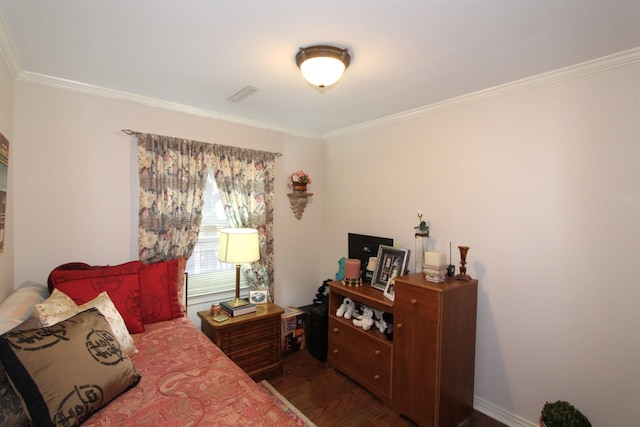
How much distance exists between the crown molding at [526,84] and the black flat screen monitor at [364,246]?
1.24m

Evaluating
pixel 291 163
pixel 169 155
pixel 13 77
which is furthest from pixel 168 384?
pixel 291 163

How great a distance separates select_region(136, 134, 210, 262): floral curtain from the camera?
2.69 m

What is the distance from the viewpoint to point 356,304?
309 centimetres

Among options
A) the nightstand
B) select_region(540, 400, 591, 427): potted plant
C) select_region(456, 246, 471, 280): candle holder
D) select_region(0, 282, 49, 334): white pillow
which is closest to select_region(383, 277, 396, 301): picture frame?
select_region(456, 246, 471, 280): candle holder

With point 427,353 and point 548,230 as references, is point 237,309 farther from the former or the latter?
point 548,230

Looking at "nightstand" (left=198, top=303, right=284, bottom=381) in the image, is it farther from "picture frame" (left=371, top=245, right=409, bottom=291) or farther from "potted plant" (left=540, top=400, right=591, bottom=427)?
"potted plant" (left=540, top=400, right=591, bottom=427)

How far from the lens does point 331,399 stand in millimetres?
2574

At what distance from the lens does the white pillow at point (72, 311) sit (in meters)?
1.65

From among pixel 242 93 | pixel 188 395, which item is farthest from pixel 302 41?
pixel 188 395

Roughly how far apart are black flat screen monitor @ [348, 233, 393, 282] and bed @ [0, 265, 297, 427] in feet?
5.90

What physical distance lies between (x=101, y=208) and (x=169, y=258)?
2.29 ft

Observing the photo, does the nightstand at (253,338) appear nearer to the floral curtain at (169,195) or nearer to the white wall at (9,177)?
the floral curtain at (169,195)

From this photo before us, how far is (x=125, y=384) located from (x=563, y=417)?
2466mm

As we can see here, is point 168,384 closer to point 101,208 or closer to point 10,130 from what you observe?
point 101,208
